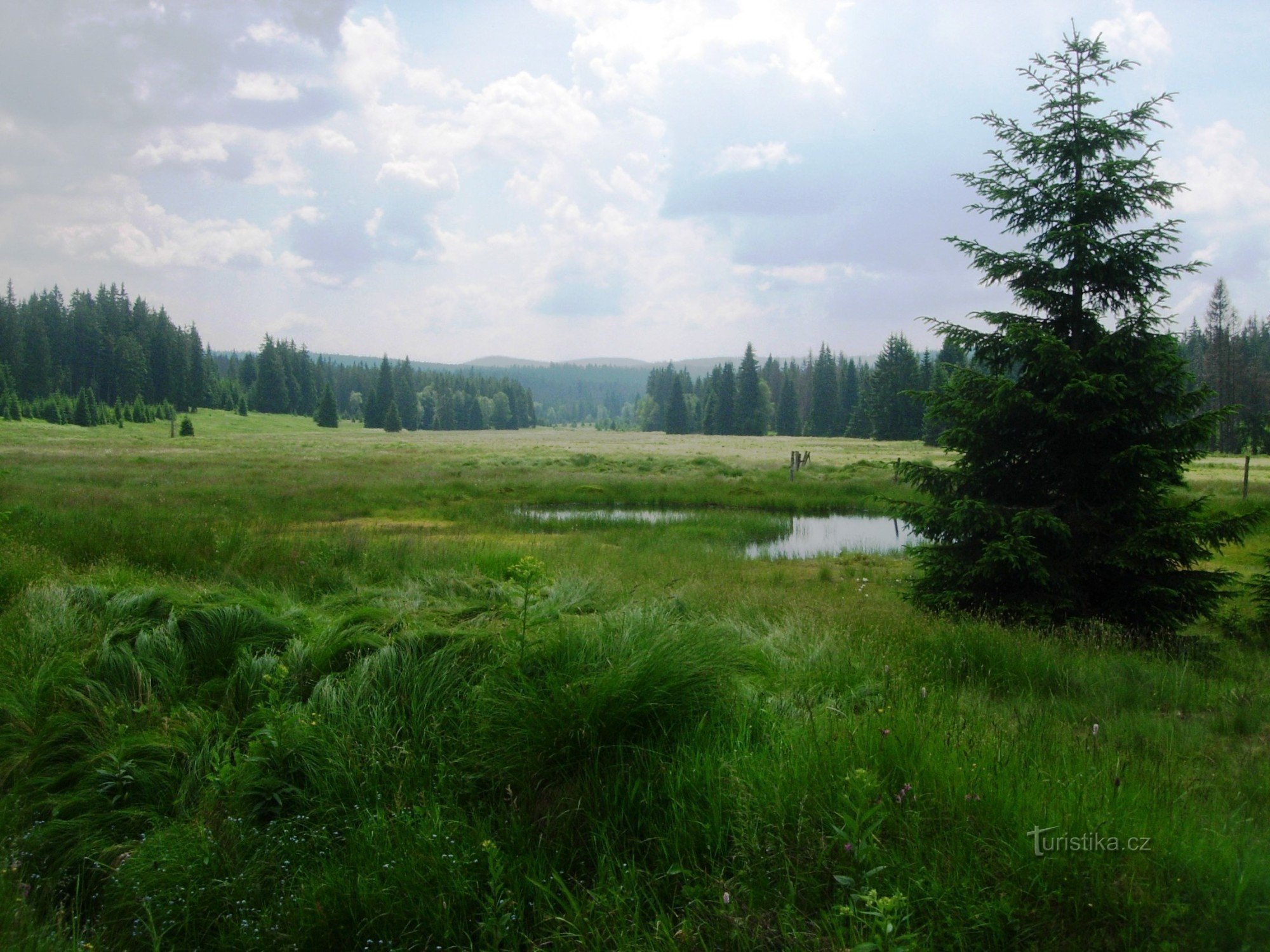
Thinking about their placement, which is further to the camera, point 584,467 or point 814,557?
point 584,467

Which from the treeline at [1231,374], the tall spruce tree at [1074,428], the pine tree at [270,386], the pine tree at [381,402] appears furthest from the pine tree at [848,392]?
the tall spruce tree at [1074,428]

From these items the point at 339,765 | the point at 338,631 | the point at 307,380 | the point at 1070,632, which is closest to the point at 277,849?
the point at 339,765

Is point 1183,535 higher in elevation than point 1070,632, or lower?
higher

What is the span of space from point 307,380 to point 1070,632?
13463 cm

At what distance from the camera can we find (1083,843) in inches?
118

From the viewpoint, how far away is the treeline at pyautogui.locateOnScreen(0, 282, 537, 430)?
80.7m

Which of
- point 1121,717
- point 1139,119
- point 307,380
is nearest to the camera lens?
point 1121,717

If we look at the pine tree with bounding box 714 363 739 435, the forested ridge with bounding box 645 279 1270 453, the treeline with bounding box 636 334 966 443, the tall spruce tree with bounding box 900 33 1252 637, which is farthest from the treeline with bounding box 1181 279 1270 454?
the tall spruce tree with bounding box 900 33 1252 637

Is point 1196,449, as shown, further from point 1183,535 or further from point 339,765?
point 339,765

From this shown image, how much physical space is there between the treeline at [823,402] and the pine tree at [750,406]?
0.09 meters

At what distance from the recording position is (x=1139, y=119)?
28.8ft

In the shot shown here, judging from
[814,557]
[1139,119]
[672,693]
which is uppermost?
[1139,119]

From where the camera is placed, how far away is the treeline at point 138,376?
80688 mm

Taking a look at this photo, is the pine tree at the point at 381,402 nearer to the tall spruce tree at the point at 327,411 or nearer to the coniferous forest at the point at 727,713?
the tall spruce tree at the point at 327,411
